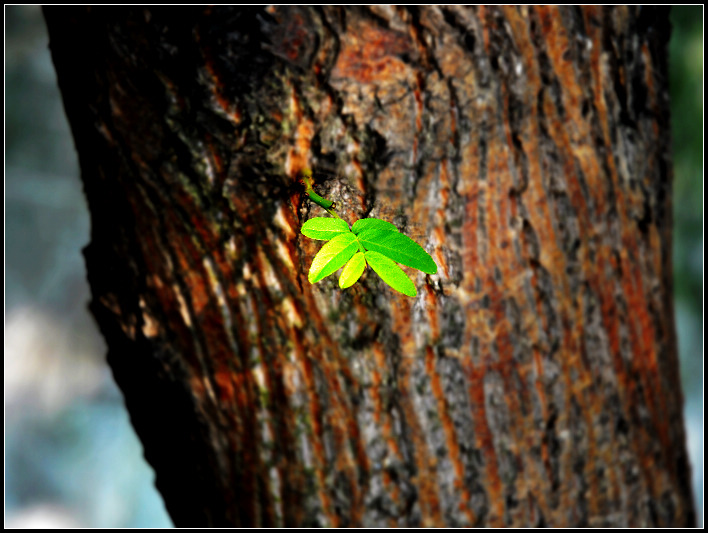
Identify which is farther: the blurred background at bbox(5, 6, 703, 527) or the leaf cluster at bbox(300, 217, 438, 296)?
the blurred background at bbox(5, 6, 703, 527)

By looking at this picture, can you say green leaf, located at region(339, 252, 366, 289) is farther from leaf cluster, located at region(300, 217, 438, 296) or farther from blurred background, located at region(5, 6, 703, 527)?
blurred background, located at region(5, 6, 703, 527)

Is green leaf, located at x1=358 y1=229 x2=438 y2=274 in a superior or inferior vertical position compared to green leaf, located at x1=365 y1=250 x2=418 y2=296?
superior

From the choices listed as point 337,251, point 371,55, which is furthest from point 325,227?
point 371,55

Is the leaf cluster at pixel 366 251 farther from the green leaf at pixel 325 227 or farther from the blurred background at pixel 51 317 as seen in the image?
the blurred background at pixel 51 317

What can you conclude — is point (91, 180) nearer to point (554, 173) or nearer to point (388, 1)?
point (388, 1)

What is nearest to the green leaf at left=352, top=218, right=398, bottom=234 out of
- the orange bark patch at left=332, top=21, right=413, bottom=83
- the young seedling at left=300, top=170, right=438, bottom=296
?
the young seedling at left=300, top=170, right=438, bottom=296

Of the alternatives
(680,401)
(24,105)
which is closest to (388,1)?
(680,401)

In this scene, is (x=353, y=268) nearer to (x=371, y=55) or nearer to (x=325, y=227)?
(x=325, y=227)

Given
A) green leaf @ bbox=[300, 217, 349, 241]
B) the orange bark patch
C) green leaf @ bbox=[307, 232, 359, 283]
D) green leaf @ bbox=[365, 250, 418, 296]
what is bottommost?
green leaf @ bbox=[365, 250, 418, 296]
